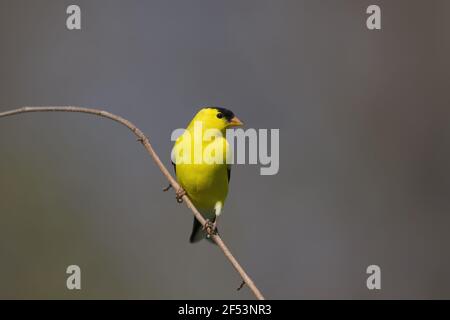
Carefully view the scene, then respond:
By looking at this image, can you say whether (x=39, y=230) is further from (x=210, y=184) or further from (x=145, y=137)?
(x=145, y=137)

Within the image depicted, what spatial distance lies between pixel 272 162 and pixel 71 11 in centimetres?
232

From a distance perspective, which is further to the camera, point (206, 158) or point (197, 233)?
point (197, 233)

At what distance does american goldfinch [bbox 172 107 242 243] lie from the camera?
15.7 feet

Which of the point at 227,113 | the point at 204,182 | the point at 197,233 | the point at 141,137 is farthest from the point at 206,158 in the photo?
the point at 141,137

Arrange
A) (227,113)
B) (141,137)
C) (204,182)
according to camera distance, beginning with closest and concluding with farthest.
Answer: (141,137), (204,182), (227,113)

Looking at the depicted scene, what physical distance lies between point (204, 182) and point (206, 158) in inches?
7.1

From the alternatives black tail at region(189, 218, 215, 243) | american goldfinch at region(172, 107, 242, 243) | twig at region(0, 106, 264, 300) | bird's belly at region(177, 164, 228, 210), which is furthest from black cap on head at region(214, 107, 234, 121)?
twig at region(0, 106, 264, 300)

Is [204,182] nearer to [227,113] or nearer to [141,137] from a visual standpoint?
[227,113]

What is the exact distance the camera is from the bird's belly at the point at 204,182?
187 inches

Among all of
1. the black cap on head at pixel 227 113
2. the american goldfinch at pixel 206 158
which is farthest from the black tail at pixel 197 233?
the black cap on head at pixel 227 113

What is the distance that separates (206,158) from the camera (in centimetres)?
481

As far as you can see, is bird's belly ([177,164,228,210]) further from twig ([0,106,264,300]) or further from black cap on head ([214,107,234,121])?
twig ([0,106,264,300])

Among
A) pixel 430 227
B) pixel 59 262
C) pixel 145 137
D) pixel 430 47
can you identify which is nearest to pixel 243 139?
pixel 145 137

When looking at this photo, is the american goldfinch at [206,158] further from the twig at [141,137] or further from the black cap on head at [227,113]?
the twig at [141,137]
